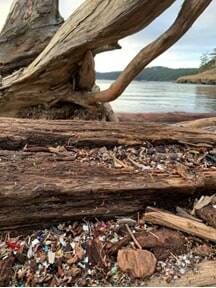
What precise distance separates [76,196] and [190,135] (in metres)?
0.98

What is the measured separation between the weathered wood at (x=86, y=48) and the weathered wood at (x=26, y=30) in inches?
11.1

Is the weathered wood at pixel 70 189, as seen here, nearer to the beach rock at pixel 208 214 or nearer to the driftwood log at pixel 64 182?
the driftwood log at pixel 64 182

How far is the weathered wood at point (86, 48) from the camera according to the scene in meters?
2.57

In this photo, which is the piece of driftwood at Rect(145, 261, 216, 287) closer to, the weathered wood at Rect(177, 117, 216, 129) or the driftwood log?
the driftwood log

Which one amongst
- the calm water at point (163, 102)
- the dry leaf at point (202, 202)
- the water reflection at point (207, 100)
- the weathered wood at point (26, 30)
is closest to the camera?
the dry leaf at point (202, 202)

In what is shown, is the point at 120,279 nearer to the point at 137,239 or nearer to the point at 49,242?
the point at 137,239

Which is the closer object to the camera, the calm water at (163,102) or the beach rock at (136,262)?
the beach rock at (136,262)

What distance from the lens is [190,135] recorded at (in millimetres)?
2574

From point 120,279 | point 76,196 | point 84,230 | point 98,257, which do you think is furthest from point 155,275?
point 76,196

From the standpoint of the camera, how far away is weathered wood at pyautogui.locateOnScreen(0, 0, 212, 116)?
2.57 meters

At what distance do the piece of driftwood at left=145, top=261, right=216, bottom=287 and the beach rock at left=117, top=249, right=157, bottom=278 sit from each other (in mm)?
48

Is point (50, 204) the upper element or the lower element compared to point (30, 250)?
upper

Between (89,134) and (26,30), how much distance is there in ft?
5.34

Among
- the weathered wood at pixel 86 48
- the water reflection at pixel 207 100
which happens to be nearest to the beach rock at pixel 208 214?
the weathered wood at pixel 86 48
